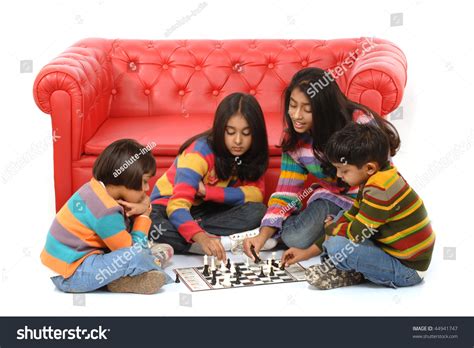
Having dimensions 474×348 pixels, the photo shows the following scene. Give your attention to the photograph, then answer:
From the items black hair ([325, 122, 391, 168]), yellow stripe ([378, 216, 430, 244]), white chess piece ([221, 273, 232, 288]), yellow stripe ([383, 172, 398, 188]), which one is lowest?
white chess piece ([221, 273, 232, 288])

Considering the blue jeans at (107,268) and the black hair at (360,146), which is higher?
the black hair at (360,146)

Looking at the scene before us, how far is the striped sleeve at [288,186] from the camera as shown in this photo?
166 inches

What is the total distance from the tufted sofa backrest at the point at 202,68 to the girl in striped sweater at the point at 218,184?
1.04 m

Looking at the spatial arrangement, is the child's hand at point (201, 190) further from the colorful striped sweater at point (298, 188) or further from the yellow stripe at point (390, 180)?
the yellow stripe at point (390, 180)

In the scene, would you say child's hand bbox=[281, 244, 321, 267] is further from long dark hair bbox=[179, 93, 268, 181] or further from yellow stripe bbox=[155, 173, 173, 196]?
yellow stripe bbox=[155, 173, 173, 196]

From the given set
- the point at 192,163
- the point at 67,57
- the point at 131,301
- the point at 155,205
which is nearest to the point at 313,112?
the point at 192,163

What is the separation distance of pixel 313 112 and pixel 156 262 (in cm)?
96

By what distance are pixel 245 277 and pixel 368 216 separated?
2.11ft

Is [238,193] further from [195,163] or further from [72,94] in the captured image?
[72,94]

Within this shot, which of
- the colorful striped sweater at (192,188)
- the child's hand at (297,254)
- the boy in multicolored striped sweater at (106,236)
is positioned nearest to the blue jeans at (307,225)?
the child's hand at (297,254)

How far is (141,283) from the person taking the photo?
11.9 feet

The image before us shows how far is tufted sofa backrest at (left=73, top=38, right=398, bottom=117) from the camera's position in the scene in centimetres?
530

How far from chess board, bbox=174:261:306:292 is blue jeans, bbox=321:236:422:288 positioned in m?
0.26

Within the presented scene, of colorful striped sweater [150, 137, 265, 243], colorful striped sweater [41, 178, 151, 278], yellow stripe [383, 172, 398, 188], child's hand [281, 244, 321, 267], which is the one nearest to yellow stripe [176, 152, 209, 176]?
colorful striped sweater [150, 137, 265, 243]
